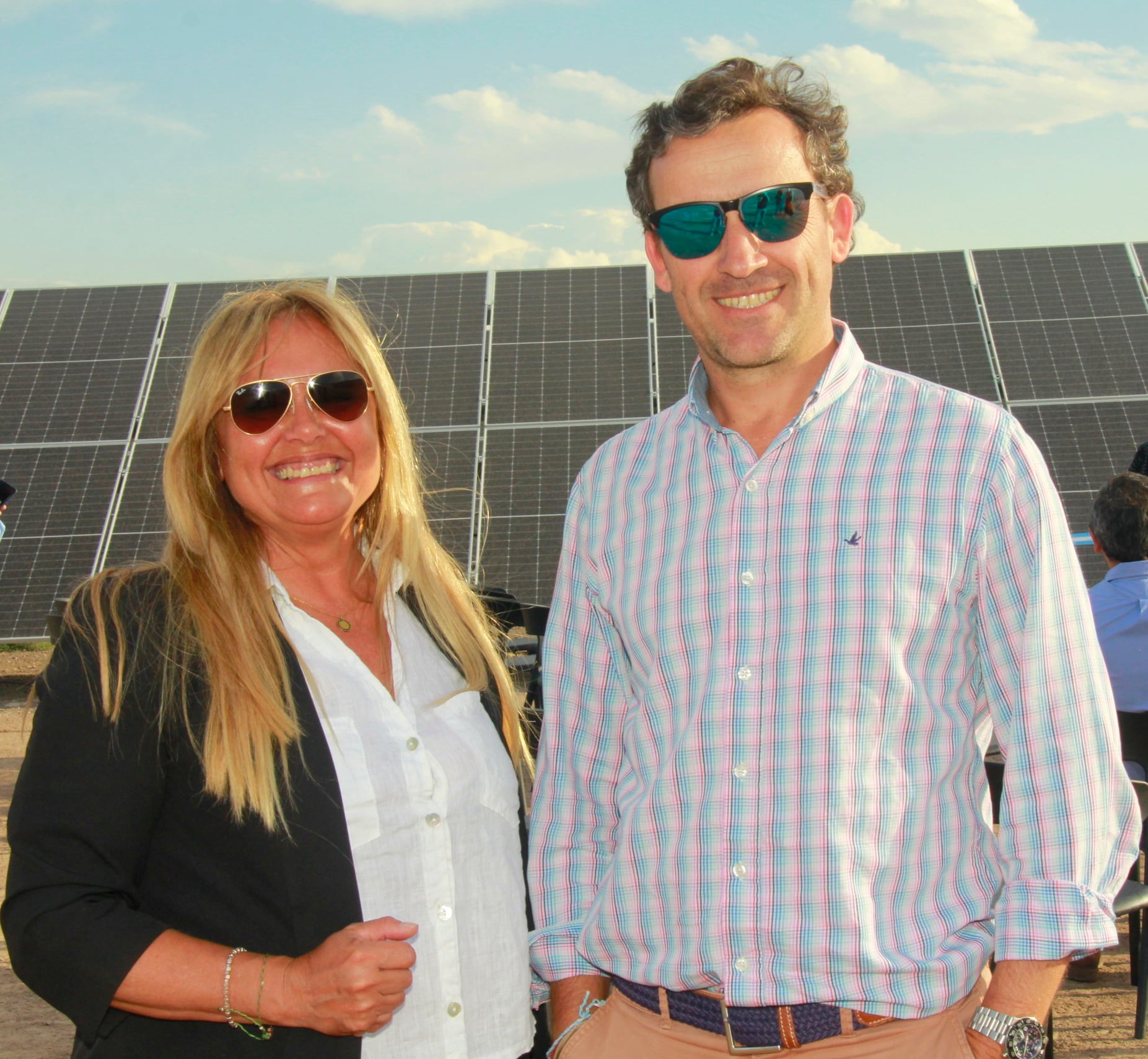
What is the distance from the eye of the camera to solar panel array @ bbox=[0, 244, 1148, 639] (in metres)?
12.4

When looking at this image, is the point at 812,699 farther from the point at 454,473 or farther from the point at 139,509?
the point at 139,509

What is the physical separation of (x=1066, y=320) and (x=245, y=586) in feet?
45.9

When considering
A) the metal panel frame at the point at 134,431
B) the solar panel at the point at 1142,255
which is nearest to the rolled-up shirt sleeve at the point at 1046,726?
the metal panel frame at the point at 134,431

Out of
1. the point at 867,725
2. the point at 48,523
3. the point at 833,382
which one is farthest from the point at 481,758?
the point at 48,523

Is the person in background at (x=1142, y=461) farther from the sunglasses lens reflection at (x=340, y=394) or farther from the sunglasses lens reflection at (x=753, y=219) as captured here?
the sunglasses lens reflection at (x=340, y=394)

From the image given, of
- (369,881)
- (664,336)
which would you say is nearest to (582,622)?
(369,881)

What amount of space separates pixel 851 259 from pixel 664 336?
10.3 ft

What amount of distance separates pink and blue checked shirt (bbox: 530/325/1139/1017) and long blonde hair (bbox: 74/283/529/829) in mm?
571

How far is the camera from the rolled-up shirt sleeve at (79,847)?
1845 millimetres

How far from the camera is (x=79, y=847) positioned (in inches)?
73.5

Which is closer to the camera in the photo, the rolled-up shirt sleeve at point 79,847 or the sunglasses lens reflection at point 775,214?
the rolled-up shirt sleeve at point 79,847

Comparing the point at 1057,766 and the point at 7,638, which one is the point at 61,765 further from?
the point at 7,638

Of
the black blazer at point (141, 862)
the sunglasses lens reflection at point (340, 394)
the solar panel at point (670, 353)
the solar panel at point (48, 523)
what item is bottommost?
the black blazer at point (141, 862)

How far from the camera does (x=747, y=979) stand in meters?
1.94
